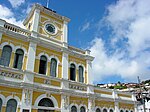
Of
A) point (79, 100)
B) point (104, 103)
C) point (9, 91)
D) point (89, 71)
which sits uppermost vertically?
point (89, 71)

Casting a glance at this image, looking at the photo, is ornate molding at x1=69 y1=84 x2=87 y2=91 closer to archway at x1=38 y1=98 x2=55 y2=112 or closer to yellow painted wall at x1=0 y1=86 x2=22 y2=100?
archway at x1=38 y1=98 x2=55 y2=112

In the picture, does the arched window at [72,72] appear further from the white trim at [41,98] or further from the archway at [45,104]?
the archway at [45,104]

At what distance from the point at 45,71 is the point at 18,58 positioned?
269cm

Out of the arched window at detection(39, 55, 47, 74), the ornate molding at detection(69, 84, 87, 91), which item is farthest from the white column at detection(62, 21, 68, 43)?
the ornate molding at detection(69, 84, 87, 91)

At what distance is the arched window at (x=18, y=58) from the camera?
1499 cm

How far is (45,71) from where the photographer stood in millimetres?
16359

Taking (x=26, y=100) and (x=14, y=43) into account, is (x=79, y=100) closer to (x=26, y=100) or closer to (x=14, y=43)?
(x=26, y=100)

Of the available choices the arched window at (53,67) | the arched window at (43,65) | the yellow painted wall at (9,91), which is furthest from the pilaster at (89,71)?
the yellow painted wall at (9,91)

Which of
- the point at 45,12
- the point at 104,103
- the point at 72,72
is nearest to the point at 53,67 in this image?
the point at 72,72

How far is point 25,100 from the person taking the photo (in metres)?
14.1

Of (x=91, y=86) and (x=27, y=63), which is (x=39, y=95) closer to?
(x=27, y=63)

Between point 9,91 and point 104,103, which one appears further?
point 104,103

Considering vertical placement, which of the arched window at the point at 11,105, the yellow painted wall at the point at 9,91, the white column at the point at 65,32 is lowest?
the arched window at the point at 11,105

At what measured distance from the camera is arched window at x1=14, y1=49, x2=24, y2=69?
1499 centimetres
